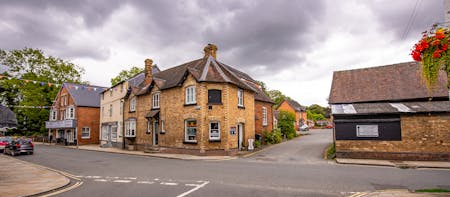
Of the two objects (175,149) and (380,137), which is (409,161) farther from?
(175,149)

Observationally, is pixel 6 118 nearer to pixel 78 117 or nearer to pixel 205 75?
pixel 205 75

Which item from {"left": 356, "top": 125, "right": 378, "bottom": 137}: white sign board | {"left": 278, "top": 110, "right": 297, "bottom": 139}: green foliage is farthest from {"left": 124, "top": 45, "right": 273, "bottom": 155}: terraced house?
{"left": 278, "top": 110, "right": 297, "bottom": 139}: green foliage

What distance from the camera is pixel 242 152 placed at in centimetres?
1909

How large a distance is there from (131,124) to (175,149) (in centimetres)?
839

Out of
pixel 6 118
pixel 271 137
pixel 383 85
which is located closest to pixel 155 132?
pixel 271 137

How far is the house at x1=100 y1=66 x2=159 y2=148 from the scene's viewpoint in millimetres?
27428

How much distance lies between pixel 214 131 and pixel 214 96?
273 cm

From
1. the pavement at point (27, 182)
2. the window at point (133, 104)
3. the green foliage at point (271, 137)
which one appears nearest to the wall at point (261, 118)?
the green foliage at point (271, 137)

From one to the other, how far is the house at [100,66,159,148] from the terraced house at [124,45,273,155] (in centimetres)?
488

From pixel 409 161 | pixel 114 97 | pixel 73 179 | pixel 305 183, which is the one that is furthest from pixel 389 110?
pixel 114 97

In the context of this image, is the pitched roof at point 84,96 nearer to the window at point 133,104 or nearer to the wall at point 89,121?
the wall at point 89,121

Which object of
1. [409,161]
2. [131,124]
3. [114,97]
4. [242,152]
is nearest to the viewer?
[409,161]

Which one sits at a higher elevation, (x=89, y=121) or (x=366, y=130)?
(x=89, y=121)

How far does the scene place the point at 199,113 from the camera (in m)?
18.3
